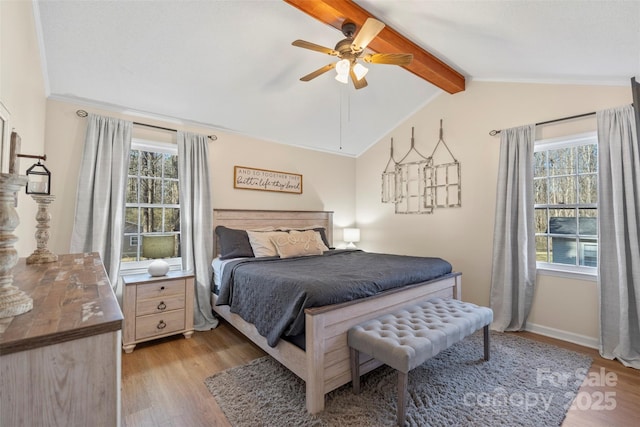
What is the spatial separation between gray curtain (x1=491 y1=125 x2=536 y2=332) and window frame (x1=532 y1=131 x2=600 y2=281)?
140 mm

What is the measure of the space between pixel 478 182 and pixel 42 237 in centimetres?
402

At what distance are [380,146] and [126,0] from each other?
3.59 metres

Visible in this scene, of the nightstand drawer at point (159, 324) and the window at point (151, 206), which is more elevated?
the window at point (151, 206)

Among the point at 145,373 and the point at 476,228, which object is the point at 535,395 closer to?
the point at 476,228

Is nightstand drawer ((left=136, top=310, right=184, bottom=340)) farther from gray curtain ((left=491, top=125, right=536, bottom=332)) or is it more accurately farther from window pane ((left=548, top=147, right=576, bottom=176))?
window pane ((left=548, top=147, right=576, bottom=176))

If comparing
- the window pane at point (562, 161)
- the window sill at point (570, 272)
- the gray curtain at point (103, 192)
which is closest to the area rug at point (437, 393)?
the window sill at point (570, 272)

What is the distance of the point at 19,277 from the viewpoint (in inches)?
46.8

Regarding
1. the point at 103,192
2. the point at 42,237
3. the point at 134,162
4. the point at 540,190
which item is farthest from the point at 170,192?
the point at 540,190

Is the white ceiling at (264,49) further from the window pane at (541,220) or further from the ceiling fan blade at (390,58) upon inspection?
the window pane at (541,220)

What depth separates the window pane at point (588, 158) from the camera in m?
2.86

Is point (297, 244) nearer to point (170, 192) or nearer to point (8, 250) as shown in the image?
point (170, 192)

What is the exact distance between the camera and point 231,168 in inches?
147

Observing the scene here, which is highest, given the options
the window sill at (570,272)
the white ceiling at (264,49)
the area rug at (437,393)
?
the white ceiling at (264,49)

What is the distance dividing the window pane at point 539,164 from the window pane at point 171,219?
410 centimetres
